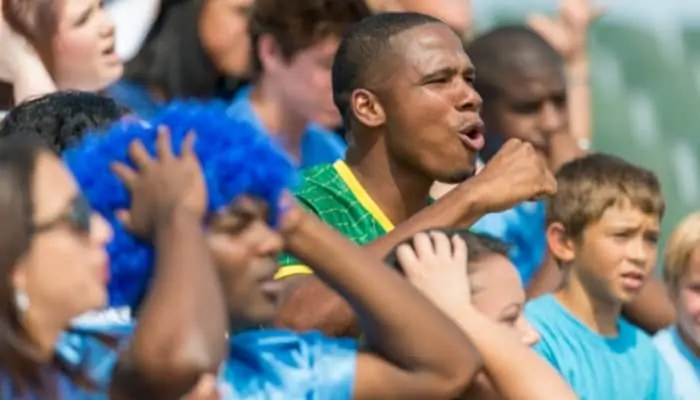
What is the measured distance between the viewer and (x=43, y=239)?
316 cm

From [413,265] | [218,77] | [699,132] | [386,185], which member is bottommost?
[699,132]

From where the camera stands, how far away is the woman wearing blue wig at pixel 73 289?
123 inches

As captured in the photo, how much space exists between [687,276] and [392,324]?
244 cm

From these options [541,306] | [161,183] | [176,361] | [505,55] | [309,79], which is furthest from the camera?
[505,55]

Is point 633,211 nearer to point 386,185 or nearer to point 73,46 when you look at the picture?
point 386,185

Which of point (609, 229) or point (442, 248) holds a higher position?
point (442, 248)

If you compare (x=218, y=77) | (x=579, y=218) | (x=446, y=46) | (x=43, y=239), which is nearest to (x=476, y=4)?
(x=218, y=77)

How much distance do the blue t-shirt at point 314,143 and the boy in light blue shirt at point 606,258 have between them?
607 mm

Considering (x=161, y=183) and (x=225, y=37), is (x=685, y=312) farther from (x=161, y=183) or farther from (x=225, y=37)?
Result: (x=161, y=183)

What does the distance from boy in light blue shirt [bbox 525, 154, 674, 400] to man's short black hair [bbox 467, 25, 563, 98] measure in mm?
765

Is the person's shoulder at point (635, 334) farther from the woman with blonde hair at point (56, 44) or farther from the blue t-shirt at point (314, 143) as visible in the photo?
the woman with blonde hair at point (56, 44)

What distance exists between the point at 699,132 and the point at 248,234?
4380mm

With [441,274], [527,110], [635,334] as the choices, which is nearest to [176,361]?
[441,274]

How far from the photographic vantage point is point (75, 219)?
126 inches
